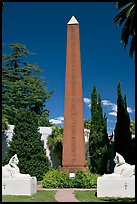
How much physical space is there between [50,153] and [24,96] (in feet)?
29.1

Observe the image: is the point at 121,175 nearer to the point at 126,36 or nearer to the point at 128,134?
the point at 126,36

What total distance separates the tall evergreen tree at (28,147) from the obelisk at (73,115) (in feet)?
6.65

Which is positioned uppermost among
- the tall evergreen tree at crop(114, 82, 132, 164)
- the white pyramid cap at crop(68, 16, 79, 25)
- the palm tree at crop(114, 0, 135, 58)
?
the white pyramid cap at crop(68, 16, 79, 25)

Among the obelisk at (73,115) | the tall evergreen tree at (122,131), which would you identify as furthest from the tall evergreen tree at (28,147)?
the tall evergreen tree at (122,131)

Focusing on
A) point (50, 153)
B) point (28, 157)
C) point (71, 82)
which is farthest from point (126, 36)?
point (50, 153)

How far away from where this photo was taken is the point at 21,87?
98.1ft

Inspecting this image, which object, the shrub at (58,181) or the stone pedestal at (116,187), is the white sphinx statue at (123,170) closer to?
the stone pedestal at (116,187)

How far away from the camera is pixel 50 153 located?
22094 millimetres

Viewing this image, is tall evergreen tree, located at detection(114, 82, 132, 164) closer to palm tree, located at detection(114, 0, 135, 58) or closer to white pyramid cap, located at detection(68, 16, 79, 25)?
white pyramid cap, located at detection(68, 16, 79, 25)

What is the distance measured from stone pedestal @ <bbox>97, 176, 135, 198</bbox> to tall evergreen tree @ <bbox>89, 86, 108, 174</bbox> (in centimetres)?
825

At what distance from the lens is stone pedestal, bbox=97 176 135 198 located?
12.6 m

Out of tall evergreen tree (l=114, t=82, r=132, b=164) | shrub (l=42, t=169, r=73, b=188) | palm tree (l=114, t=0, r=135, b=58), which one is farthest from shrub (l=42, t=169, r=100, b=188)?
palm tree (l=114, t=0, r=135, b=58)

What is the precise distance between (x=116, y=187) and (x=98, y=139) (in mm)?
8709

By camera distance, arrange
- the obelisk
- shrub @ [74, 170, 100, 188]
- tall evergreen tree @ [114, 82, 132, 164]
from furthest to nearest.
Result: tall evergreen tree @ [114, 82, 132, 164] → the obelisk → shrub @ [74, 170, 100, 188]
